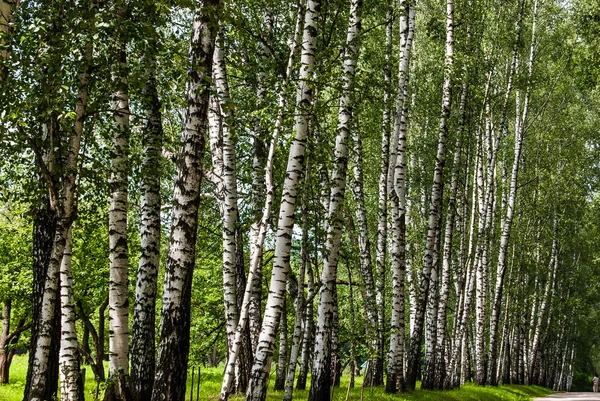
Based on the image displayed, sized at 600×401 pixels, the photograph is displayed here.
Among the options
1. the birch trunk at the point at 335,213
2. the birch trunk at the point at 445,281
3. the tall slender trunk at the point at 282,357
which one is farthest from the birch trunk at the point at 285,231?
the birch trunk at the point at 445,281

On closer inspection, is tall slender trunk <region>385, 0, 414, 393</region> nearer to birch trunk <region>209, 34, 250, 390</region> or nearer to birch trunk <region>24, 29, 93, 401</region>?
birch trunk <region>209, 34, 250, 390</region>

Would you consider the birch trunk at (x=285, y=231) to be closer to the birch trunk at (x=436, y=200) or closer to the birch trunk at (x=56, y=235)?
the birch trunk at (x=56, y=235)

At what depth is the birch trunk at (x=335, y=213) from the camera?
41.0 ft

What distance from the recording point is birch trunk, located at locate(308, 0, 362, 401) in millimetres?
12508

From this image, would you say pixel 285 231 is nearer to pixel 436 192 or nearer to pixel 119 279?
pixel 119 279

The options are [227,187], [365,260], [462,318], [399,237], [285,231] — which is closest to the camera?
[285,231]

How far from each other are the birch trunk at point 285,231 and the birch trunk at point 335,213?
1369mm

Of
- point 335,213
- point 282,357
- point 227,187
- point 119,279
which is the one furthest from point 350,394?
point 119,279

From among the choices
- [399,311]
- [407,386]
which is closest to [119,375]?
[399,311]

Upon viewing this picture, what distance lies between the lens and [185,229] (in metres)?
8.33

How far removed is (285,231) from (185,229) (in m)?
2.15

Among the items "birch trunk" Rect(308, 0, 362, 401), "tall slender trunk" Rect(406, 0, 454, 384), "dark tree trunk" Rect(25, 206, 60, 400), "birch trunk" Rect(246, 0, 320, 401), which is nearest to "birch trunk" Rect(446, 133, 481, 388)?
"tall slender trunk" Rect(406, 0, 454, 384)

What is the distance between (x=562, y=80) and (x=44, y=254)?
2847 centimetres

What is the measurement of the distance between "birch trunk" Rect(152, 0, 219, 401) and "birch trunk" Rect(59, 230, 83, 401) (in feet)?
5.51
